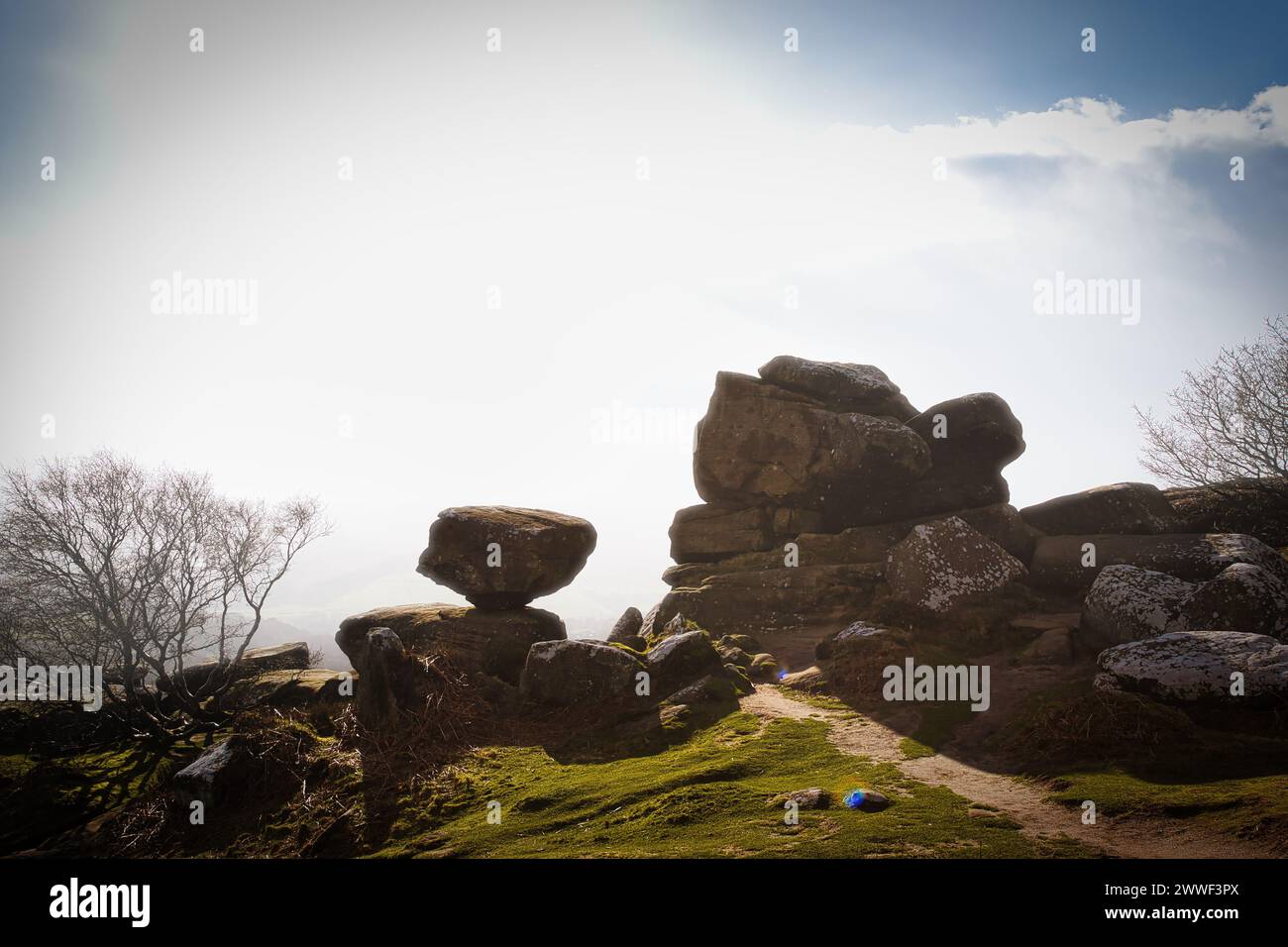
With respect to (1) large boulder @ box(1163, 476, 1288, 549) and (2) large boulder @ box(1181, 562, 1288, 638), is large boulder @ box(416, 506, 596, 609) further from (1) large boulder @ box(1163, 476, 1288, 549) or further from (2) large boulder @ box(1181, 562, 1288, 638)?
(1) large boulder @ box(1163, 476, 1288, 549)

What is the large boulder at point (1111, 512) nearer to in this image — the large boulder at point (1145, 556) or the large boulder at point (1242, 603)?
the large boulder at point (1145, 556)

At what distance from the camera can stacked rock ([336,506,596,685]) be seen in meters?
18.1

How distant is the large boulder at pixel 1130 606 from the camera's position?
1432 cm

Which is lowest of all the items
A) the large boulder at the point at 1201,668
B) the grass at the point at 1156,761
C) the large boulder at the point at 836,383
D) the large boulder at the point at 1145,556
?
the grass at the point at 1156,761

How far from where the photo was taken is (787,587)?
23.4 meters

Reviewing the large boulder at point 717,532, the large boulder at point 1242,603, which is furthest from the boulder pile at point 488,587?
the large boulder at point 1242,603

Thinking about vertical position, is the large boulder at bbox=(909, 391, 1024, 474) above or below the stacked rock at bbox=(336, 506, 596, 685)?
above

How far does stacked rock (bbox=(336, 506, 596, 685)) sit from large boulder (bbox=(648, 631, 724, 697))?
3.73m

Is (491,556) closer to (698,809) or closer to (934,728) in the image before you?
(698,809)

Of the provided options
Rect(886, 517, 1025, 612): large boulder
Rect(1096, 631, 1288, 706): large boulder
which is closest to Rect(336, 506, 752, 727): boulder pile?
Rect(886, 517, 1025, 612): large boulder

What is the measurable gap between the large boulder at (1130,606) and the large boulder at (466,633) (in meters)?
13.7
